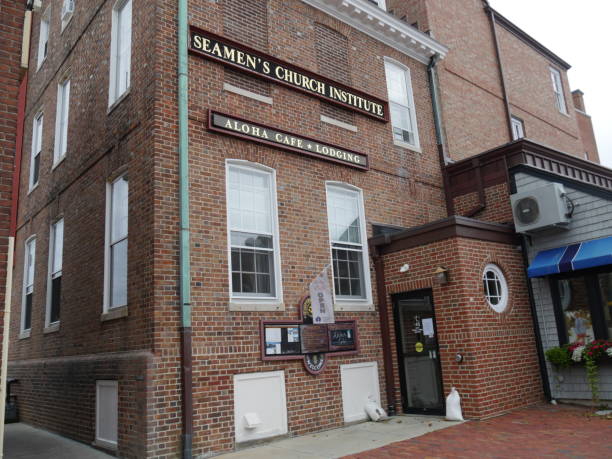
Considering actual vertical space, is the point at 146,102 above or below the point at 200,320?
above

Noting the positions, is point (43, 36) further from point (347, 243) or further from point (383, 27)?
point (347, 243)

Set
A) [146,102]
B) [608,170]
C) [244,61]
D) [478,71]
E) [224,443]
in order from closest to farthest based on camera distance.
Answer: [224,443] → [146,102] → [244,61] → [608,170] → [478,71]

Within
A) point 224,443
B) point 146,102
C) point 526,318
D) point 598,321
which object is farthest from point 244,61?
point 598,321

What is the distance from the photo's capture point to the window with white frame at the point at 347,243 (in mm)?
10320

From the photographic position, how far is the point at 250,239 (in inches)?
356

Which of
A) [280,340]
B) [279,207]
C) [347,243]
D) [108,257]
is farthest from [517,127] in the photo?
[108,257]

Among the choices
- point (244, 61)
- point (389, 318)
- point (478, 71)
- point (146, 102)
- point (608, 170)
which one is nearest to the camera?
point (146, 102)

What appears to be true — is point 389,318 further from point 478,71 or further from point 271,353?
point 478,71

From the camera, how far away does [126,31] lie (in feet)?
32.9

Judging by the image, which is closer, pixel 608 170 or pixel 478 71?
pixel 608 170

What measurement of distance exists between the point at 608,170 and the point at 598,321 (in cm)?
571

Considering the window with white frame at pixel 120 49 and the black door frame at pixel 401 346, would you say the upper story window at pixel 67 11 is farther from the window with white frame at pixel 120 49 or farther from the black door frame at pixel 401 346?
the black door frame at pixel 401 346

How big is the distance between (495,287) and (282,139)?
512 cm

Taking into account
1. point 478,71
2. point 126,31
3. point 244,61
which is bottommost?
point 244,61
